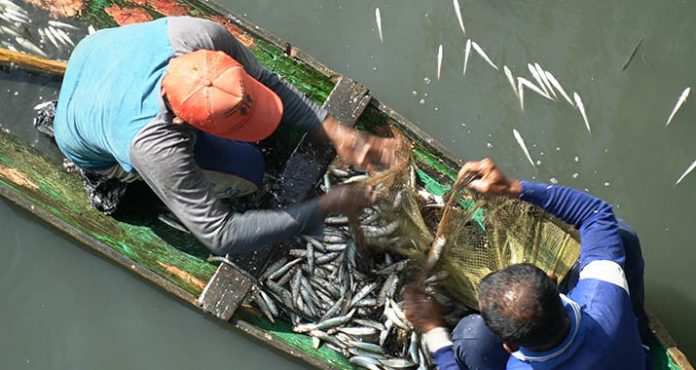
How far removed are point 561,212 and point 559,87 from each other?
7.41ft

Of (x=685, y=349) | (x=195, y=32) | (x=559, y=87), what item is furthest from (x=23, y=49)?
(x=685, y=349)

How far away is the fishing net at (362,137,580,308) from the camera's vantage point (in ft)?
14.4

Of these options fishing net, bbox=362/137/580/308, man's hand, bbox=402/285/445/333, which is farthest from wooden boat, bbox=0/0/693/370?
man's hand, bbox=402/285/445/333

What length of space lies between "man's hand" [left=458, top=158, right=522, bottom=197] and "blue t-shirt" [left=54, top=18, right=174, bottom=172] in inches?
63.3

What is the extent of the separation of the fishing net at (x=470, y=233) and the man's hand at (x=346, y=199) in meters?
0.14

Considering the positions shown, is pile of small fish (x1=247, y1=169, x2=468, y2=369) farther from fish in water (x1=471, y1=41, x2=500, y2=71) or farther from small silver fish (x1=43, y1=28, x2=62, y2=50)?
small silver fish (x1=43, y1=28, x2=62, y2=50)

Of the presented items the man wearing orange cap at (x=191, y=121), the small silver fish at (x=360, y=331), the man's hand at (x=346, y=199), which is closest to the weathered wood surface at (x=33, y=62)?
the man wearing orange cap at (x=191, y=121)

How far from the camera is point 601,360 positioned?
10.6 ft

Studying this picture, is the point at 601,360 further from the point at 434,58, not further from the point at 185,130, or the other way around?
the point at 434,58

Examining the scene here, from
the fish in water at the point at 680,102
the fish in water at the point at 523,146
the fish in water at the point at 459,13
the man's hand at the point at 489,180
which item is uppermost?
the fish in water at the point at 680,102

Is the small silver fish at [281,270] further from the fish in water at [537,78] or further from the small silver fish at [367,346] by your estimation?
the fish in water at [537,78]

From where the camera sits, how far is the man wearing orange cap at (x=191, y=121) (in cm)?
347

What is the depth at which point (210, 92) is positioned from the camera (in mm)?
3383

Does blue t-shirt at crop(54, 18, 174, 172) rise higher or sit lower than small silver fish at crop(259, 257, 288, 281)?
higher
